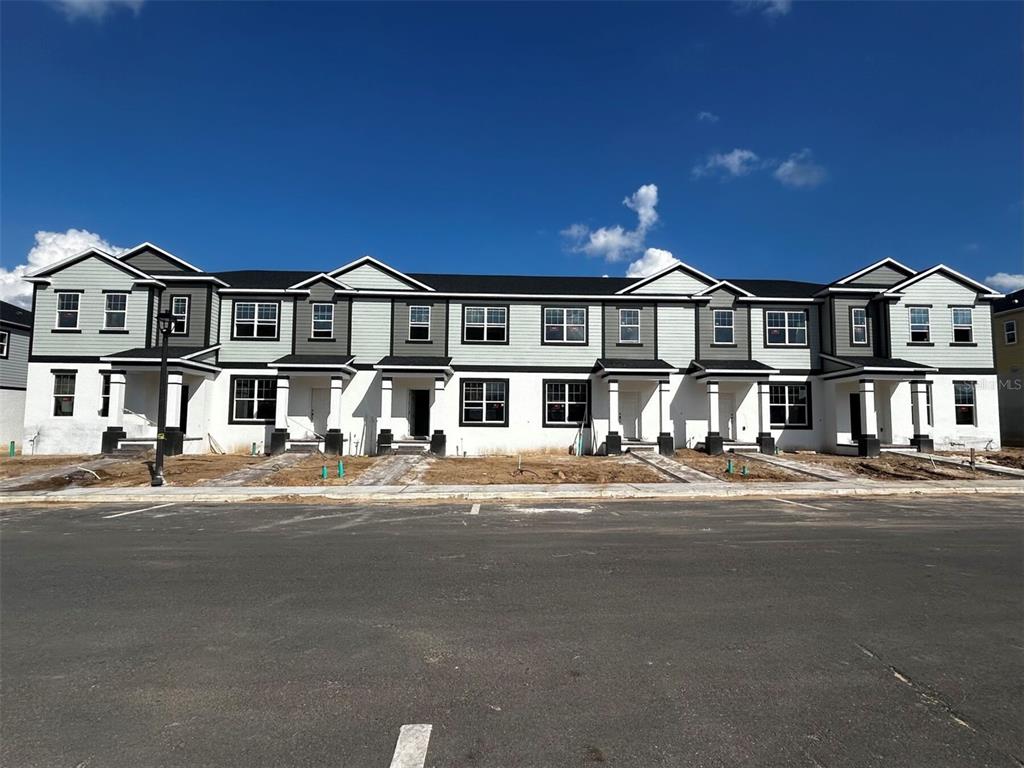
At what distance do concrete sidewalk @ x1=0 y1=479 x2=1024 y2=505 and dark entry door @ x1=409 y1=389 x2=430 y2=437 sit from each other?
33.4 feet

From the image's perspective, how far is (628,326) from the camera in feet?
87.8

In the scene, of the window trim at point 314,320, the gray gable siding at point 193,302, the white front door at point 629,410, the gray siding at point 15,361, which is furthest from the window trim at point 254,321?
the white front door at point 629,410

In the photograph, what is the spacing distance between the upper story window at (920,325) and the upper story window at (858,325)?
85.5 inches

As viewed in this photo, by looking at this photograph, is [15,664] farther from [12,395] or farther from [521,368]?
[12,395]

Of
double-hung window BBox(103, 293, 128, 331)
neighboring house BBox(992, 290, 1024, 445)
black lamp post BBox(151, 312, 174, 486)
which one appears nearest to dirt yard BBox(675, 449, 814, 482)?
black lamp post BBox(151, 312, 174, 486)

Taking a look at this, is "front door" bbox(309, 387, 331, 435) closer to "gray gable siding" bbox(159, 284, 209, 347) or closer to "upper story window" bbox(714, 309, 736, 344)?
"gray gable siding" bbox(159, 284, 209, 347)

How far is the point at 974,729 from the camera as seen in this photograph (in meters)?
3.38

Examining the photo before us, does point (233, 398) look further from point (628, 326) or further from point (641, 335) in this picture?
point (641, 335)

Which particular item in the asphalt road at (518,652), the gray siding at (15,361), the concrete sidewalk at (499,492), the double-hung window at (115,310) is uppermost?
the double-hung window at (115,310)

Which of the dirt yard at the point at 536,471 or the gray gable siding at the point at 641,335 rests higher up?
the gray gable siding at the point at 641,335

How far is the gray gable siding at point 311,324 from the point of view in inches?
1022

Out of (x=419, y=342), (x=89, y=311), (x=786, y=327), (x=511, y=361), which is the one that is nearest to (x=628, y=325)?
(x=511, y=361)

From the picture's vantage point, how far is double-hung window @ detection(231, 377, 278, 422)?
83.7ft

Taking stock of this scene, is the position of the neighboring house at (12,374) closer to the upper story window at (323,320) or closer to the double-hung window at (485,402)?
the upper story window at (323,320)
